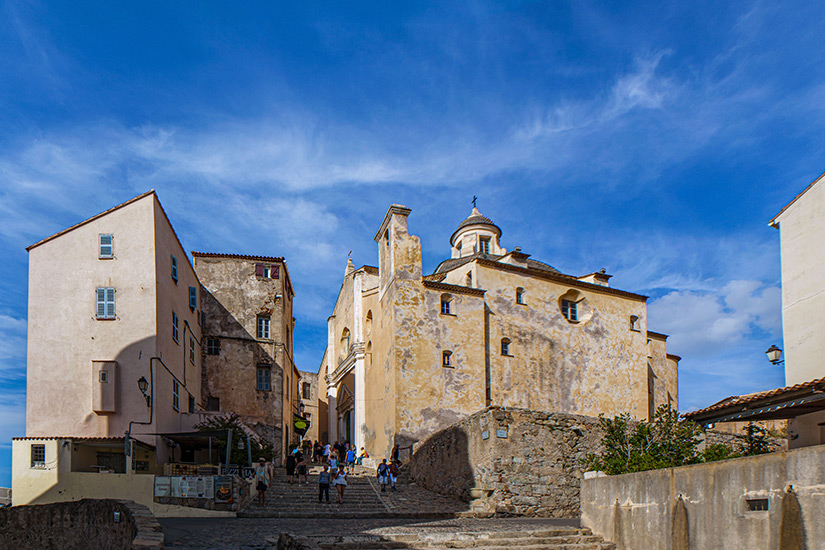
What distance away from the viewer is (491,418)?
20.7 m

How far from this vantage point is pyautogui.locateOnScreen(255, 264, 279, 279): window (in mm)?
37594

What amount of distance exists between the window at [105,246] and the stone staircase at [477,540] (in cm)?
1560

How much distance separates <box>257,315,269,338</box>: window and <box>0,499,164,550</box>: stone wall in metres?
18.1

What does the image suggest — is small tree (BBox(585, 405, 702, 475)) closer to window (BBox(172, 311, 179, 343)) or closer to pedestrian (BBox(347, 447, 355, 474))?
pedestrian (BBox(347, 447, 355, 474))

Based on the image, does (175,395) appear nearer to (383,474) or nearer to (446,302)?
(383,474)

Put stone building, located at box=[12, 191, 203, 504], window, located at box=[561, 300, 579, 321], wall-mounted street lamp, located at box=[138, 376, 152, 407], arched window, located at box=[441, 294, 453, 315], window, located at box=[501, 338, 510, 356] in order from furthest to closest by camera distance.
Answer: window, located at box=[561, 300, 579, 321] → window, located at box=[501, 338, 510, 356] → arched window, located at box=[441, 294, 453, 315] → stone building, located at box=[12, 191, 203, 504] → wall-mounted street lamp, located at box=[138, 376, 152, 407]

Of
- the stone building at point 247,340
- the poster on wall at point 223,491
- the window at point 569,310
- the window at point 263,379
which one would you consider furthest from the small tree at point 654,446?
the window at point 569,310

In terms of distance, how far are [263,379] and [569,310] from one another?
16.8 meters

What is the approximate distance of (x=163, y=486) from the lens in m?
20.5

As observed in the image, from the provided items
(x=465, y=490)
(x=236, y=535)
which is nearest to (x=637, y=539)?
(x=236, y=535)

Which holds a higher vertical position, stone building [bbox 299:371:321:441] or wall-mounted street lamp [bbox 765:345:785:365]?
wall-mounted street lamp [bbox 765:345:785:365]

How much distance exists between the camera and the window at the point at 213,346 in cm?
3575

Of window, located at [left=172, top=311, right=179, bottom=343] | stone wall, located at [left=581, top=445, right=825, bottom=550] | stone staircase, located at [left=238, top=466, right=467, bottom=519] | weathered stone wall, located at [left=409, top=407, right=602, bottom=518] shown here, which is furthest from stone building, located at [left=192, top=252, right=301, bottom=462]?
stone wall, located at [left=581, top=445, right=825, bottom=550]

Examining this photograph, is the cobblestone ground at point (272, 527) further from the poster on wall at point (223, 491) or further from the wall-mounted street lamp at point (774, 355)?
the wall-mounted street lamp at point (774, 355)
